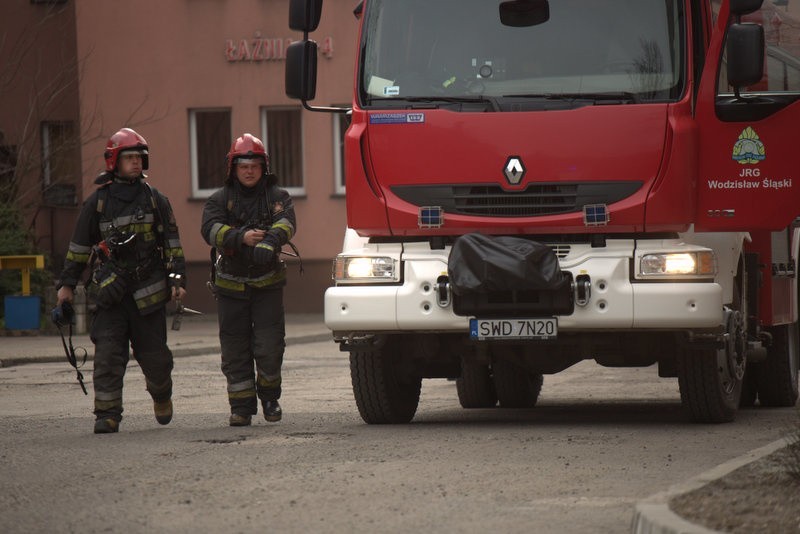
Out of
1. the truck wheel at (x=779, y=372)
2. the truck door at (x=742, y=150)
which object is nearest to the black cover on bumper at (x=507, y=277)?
the truck door at (x=742, y=150)

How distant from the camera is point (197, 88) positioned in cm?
3441

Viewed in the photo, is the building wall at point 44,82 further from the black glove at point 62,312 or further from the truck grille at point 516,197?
the truck grille at point 516,197

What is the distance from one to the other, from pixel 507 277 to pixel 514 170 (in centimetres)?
69

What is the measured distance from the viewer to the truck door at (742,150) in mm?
11102

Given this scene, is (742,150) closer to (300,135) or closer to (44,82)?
(300,135)

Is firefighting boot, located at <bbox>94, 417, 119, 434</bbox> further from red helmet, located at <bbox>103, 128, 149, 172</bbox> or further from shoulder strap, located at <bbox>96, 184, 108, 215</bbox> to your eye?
red helmet, located at <bbox>103, 128, 149, 172</bbox>

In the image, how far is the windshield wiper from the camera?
11.1m

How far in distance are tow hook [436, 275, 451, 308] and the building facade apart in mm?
22763

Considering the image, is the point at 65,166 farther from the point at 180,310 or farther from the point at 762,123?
the point at 762,123

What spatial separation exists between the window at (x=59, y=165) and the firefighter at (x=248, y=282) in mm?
21093

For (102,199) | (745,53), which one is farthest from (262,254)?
(745,53)

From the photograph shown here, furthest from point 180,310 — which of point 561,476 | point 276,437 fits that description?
point 561,476

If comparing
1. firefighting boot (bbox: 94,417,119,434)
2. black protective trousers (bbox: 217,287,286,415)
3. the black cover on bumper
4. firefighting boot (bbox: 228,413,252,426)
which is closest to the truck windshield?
the black cover on bumper

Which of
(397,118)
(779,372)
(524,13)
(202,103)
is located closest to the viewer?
(397,118)
